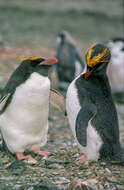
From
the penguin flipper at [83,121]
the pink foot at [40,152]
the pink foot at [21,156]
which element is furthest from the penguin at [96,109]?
the pink foot at [21,156]

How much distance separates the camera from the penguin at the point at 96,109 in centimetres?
367

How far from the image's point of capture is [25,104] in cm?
365

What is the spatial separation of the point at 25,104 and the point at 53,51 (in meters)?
6.89

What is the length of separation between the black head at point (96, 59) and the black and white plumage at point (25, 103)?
34 centimetres

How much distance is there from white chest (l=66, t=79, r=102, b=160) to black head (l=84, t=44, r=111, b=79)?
0.23m

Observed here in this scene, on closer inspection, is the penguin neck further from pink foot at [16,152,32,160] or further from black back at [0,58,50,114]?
pink foot at [16,152,32,160]

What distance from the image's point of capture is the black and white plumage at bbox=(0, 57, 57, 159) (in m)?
3.63

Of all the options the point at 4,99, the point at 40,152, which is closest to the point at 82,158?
the point at 40,152

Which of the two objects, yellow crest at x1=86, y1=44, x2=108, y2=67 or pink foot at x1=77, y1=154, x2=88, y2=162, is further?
pink foot at x1=77, y1=154, x2=88, y2=162

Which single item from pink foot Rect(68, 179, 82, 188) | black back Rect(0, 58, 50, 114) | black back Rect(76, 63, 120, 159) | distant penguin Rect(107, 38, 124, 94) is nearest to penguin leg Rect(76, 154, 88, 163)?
black back Rect(76, 63, 120, 159)

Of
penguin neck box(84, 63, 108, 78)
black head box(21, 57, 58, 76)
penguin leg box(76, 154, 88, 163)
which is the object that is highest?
black head box(21, 57, 58, 76)

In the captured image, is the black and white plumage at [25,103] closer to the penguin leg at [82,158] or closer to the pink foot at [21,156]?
the pink foot at [21,156]

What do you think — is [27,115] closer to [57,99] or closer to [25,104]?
[25,104]

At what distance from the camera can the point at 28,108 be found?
12.1ft
